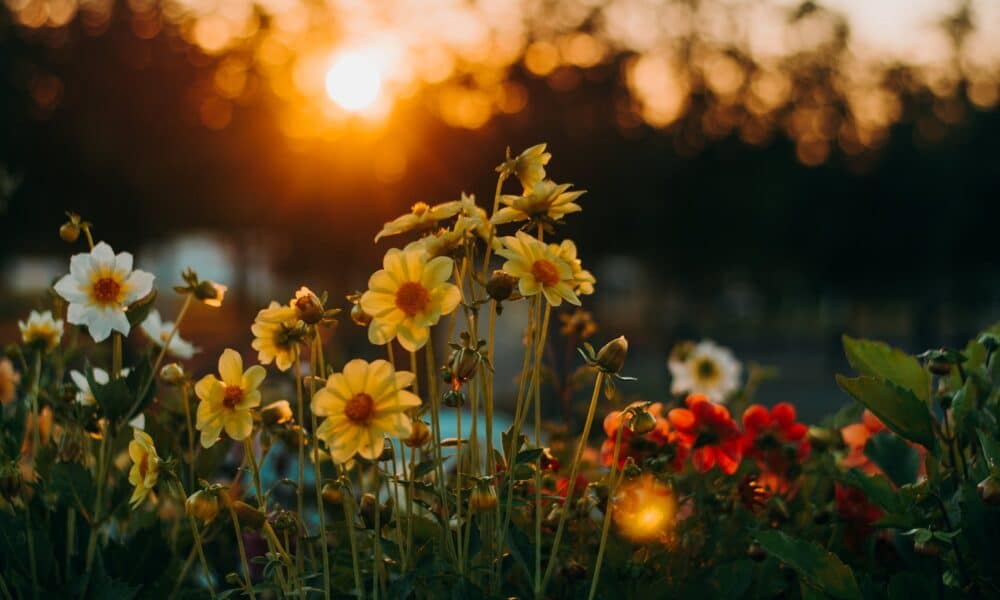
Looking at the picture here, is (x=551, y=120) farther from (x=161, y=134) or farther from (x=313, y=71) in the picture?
(x=161, y=134)

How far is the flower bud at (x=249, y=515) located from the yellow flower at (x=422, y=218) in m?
0.33

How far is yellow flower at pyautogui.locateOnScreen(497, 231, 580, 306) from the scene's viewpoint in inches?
47.6

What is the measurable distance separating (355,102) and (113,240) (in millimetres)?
5020

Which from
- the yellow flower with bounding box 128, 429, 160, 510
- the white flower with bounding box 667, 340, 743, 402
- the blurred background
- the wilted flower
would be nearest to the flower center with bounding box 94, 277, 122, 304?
the yellow flower with bounding box 128, 429, 160, 510

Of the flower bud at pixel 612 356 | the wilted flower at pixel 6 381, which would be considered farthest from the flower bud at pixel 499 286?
the wilted flower at pixel 6 381

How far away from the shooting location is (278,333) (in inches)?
50.6

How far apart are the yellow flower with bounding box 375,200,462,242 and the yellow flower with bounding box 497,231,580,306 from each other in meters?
0.09

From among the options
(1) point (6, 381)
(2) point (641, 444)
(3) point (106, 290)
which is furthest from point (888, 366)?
(1) point (6, 381)

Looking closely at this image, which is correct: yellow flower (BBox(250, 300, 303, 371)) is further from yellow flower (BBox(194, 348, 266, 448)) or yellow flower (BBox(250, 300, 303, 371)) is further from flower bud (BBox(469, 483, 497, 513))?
flower bud (BBox(469, 483, 497, 513))

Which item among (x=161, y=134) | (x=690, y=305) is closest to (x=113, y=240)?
(x=161, y=134)

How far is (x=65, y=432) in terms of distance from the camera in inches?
71.4

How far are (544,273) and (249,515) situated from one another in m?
0.41

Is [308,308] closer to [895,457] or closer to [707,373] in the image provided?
[895,457]

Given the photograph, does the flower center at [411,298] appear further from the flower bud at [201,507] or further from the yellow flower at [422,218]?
the flower bud at [201,507]
